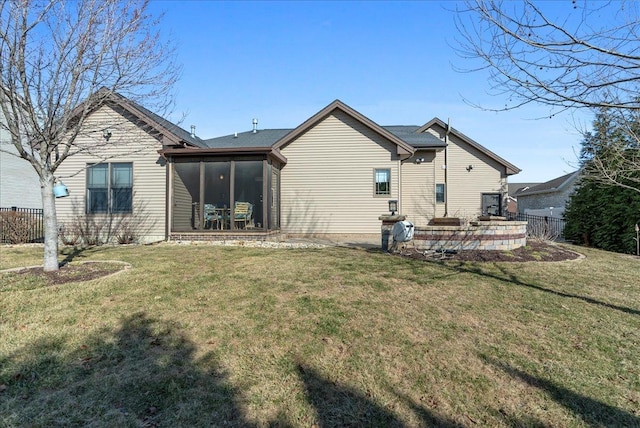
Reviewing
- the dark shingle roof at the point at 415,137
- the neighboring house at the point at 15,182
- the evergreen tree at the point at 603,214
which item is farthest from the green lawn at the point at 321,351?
the neighboring house at the point at 15,182

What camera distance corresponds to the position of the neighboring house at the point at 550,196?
77.6 feet

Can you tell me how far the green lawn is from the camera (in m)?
2.66

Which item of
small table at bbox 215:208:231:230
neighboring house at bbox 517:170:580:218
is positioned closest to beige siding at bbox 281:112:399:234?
small table at bbox 215:208:231:230

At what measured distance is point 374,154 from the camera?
44.4ft

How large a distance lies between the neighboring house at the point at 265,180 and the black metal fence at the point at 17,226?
40.7 inches

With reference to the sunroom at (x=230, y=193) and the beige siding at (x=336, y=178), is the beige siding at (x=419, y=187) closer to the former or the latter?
the beige siding at (x=336, y=178)

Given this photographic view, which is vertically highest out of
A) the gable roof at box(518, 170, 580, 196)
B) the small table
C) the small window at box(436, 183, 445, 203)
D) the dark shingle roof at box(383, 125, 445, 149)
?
the dark shingle roof at box(383, 125, 445, 149)

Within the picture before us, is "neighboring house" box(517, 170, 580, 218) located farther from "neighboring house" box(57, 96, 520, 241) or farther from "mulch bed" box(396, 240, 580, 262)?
"mulch bed" box(396, 240, 580, 262)

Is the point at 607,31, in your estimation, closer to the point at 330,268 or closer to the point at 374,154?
the point at 330,268

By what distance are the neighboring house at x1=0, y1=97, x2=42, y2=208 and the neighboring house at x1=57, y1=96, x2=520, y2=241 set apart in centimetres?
1077

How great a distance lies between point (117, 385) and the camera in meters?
2.98

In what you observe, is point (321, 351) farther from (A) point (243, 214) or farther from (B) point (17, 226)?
(B) point (17, 226)

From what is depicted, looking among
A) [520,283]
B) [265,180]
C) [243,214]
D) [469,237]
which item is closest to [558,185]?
[469,237]

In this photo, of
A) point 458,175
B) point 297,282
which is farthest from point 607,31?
point 458,175
